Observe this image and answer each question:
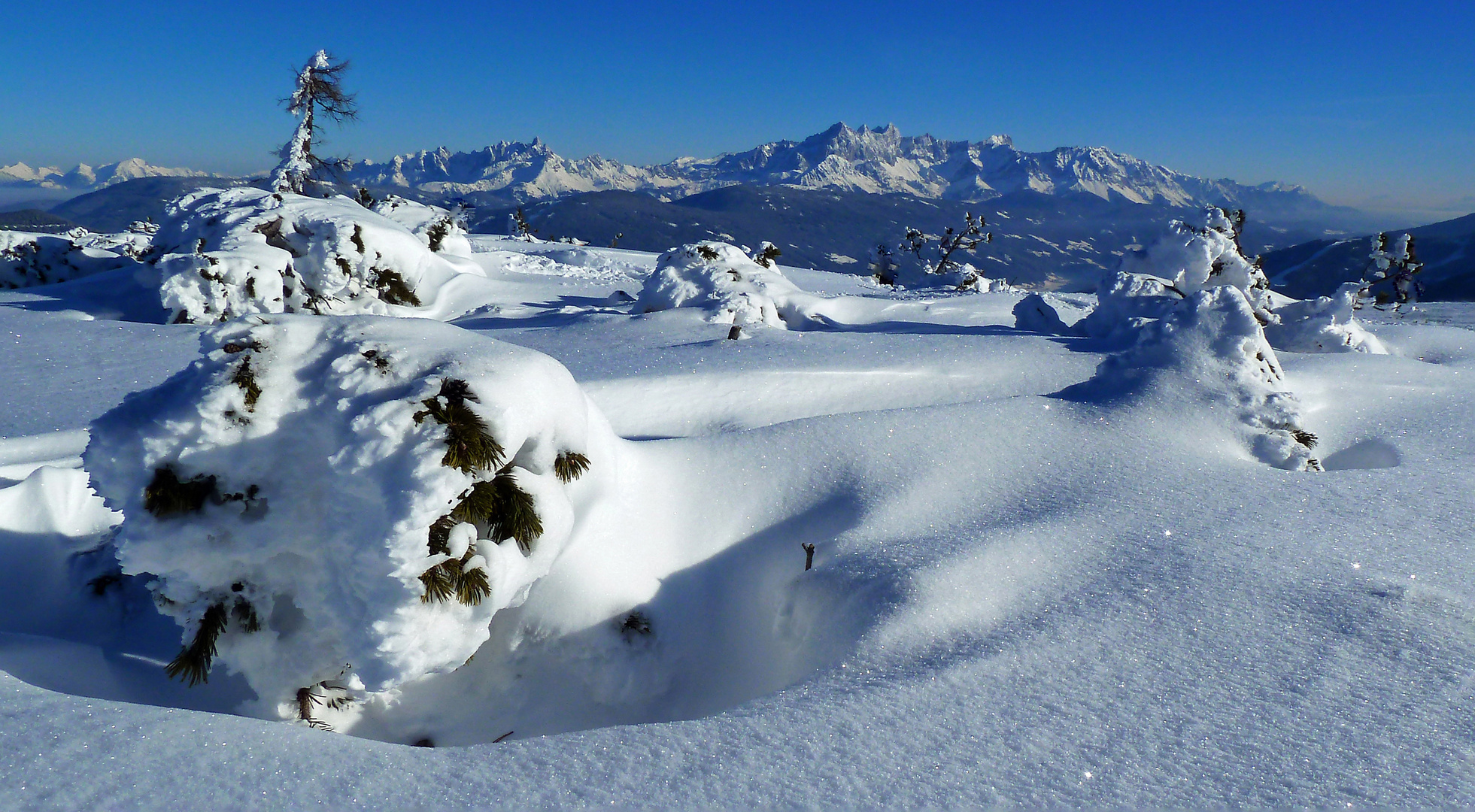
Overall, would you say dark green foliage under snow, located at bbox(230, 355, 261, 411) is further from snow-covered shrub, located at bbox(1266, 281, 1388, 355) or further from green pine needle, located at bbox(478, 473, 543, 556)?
snow-covered shrub, located at bbox(1266, 281, 1388, 355)

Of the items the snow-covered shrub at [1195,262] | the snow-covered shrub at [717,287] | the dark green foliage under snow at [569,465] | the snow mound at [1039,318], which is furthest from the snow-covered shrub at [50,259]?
the snow-covered shrub at [1195,262]

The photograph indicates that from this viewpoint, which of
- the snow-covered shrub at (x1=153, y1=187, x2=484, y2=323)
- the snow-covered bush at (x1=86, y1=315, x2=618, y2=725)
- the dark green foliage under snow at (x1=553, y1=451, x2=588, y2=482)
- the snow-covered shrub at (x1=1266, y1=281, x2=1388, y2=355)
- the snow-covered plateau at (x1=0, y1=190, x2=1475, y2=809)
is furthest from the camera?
the snow-covered shrub at (x1=153, y1=187, x2=484, y2=323)

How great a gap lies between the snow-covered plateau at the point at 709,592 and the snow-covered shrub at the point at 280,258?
369 cm

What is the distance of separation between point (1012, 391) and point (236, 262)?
32.7 ft

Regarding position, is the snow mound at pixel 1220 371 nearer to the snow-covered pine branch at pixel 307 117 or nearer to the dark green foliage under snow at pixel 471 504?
the dark green foliage under snow at pixel 471 504

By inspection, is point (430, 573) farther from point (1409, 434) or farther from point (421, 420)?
point (1409, 434)

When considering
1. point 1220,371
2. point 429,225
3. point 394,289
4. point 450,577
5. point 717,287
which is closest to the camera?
point 450,577

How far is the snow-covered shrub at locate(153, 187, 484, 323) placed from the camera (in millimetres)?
9008

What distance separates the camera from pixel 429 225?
15.3 m

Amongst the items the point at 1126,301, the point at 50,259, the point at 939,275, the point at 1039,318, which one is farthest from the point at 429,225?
the point at 939,275

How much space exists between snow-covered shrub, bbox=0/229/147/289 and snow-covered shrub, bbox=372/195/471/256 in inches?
199

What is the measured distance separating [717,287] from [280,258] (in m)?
6.35

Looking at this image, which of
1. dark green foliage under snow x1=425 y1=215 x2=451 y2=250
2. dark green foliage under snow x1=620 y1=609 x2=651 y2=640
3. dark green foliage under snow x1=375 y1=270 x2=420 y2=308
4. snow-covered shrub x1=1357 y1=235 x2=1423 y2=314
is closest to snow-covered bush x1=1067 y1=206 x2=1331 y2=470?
dark green foliage under snow x1=620 y1=609 x2=651 y2=640

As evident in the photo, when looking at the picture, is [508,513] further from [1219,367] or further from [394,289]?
[394,289]
